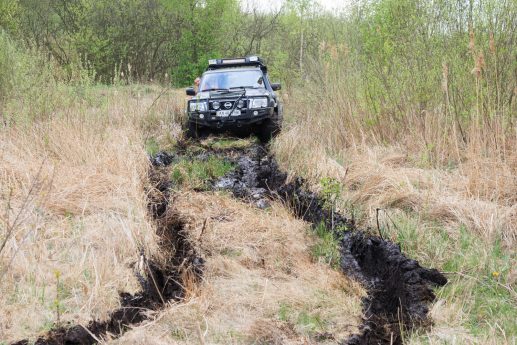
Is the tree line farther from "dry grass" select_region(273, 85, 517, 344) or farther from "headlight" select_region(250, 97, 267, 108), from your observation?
"headlight" select_region(250, 97, 267, 108)

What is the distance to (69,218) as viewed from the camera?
15.7 feet

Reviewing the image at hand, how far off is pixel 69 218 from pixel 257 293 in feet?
6.79

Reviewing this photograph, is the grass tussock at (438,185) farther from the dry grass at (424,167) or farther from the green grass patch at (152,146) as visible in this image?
the green grass patch at (152,146)

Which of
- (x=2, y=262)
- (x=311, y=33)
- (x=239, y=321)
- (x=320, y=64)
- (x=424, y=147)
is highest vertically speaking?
(x=311, y=33)

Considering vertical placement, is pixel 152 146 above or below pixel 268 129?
below

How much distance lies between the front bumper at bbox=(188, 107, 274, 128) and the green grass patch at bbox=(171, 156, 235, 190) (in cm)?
174

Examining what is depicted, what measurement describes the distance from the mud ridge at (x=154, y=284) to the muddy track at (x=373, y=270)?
115 cm

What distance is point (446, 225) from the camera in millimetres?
4430

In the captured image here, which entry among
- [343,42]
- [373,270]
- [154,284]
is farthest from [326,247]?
[343,42]

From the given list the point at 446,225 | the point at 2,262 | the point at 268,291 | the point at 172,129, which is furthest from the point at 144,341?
the point at 172,129

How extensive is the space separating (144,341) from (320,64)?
22.2 ft

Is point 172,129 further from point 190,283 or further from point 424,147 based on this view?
point 190,283

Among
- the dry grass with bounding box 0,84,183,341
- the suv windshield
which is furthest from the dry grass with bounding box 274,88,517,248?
the suv windshield

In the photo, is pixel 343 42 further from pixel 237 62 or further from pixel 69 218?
pixel 69 218
